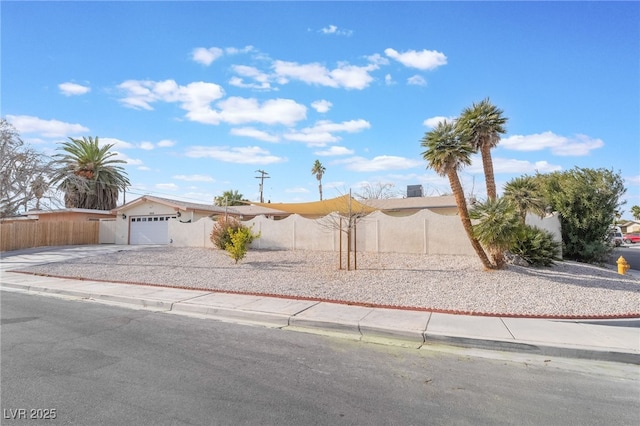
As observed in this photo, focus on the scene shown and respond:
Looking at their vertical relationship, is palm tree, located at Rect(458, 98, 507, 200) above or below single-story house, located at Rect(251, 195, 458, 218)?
above

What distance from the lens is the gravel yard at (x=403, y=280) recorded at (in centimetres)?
924

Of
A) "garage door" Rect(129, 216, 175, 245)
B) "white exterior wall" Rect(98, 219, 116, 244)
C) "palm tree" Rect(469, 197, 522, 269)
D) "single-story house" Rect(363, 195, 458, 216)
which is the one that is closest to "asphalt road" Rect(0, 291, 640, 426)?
"palm tree" Rect(469, 197, 522, 269)

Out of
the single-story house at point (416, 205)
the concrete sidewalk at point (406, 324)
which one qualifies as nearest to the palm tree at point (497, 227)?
the concrete sidewalk at point (406, 324)

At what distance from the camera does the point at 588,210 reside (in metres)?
15.9

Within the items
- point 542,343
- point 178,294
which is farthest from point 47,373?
point 542,343

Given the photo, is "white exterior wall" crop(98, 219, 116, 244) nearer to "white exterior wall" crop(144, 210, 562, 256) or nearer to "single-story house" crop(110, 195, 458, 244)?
"single-story house" crop(110, 195, 458, 244)

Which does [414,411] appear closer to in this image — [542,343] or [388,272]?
[542,343]

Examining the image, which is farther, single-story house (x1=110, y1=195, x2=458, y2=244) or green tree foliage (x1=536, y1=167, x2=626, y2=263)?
single-story house (x1=110, y1=195, x2=458, y2=244)

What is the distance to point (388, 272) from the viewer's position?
13.0 metres

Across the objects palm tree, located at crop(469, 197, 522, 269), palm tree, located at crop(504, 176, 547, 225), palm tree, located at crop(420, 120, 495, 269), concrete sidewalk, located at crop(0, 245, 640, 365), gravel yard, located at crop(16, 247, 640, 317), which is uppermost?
palm tree, located at crop(420, 120, 495, 269)

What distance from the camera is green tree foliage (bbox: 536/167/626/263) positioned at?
1586 centimetres

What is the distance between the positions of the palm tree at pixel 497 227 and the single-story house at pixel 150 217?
19015 millimetres

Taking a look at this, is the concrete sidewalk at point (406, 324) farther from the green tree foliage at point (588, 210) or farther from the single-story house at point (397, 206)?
the single-story house at point (397, 206)

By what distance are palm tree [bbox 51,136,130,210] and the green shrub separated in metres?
33.5
